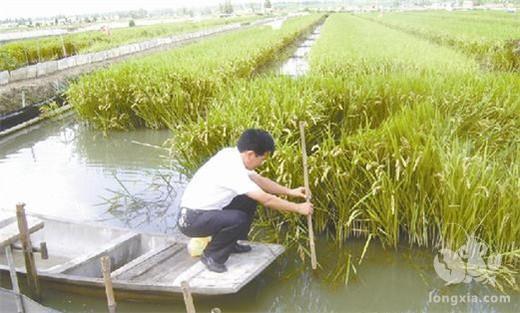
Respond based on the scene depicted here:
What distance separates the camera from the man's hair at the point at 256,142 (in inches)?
149

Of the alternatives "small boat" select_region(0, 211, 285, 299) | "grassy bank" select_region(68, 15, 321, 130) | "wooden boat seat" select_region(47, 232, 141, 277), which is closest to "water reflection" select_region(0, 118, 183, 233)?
"grassy bank" select_region(68, 15, 321, 130)

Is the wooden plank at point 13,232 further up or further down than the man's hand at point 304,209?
further down

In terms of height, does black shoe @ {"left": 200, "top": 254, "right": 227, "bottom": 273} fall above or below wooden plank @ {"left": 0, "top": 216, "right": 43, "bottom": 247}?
below

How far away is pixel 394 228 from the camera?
4648 mm

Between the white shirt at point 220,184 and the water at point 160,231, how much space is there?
0.74m

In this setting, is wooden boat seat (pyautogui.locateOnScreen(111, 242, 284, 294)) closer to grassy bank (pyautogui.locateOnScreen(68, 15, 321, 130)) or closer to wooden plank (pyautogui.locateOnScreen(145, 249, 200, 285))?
wooden plank (pyautogui.locateOnScreen(145, 249, 200, 285))

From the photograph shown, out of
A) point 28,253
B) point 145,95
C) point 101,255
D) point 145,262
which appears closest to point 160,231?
point 101,255

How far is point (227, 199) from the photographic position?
4.00m

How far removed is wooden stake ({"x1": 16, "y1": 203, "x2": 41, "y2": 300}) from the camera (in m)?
3.86

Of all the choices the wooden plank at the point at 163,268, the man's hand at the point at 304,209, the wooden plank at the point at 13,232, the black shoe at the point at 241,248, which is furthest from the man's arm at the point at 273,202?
the wooden plank at the point at 13,232

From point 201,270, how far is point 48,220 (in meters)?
1.86

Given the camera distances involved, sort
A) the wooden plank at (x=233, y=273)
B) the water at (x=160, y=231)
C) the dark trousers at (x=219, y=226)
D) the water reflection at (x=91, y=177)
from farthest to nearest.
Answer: the water reflection at (x=91, y=177) → the water at (x=160, y=231) → the dark trousers at (x=219, y=226) → the wooden plank at (x=233, y=273)

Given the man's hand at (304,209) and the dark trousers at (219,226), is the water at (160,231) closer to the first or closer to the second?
the dark trousers at (219,226)

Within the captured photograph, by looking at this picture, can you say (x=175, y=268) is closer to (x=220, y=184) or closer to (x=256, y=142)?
(x=220, y=184)
